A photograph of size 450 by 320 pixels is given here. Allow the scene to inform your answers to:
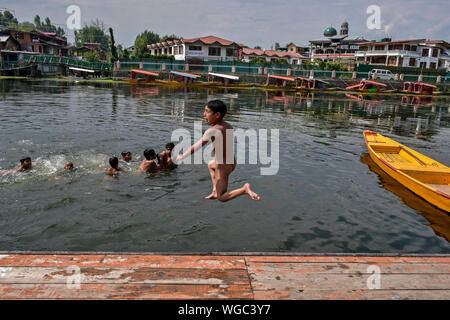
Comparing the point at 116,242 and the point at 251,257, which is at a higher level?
the point at 251,257

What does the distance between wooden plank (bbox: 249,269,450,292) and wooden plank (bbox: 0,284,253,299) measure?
0.34m

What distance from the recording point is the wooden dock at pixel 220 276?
13.3ft

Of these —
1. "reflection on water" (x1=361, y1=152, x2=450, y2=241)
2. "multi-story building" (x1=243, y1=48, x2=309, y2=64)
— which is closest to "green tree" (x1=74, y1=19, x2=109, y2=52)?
"multi-story building" (x1=243, y1=48, x2=309, y2=64)

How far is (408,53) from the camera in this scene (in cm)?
7212

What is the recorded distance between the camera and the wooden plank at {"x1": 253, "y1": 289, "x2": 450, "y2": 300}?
4.09m

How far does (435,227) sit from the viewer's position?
8250 mm

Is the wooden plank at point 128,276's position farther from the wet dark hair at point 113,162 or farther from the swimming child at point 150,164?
the swimming child at point 150,164

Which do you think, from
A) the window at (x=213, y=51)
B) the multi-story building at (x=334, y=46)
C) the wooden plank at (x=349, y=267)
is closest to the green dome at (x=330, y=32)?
the multi-story building at (x=334, y=46)

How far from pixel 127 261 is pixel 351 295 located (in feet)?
10.2

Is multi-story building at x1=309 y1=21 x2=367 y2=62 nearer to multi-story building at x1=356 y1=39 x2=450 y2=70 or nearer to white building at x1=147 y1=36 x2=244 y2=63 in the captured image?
multi-story building at x1=356 y1=39 x2=450 y2=70
